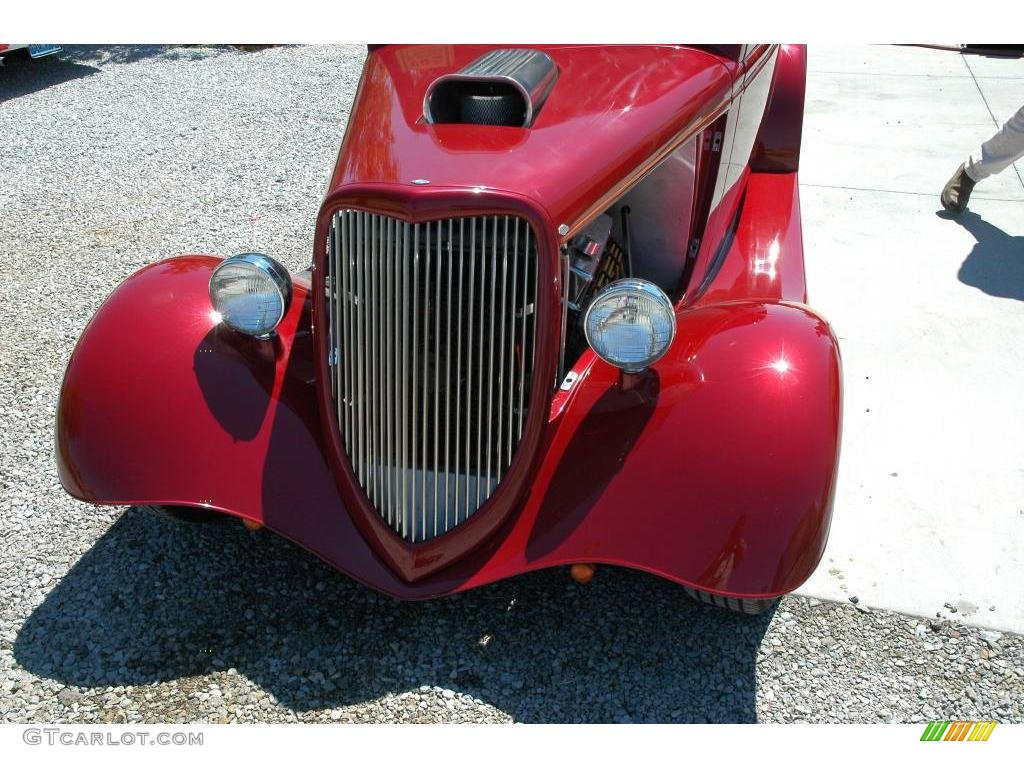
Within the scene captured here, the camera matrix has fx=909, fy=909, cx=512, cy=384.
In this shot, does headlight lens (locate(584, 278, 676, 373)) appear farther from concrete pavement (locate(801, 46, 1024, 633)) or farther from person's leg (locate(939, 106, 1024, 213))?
person's leg (locate(939, 106, 1024, 213))

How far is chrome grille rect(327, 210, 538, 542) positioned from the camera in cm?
236

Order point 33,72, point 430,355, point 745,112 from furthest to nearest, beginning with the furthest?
point 33,72, point 745,112, point 430,355

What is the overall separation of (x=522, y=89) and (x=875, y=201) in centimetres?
383

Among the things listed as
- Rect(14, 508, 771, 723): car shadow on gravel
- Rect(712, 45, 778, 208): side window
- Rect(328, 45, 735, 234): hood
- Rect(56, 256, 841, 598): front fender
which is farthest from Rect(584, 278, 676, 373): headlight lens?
Rect(712, 45, 778, 208): side window

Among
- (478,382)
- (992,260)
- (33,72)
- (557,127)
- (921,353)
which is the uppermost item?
(557,127)

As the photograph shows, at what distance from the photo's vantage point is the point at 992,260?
497 cm

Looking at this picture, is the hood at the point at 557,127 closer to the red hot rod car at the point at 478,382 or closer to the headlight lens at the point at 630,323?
the red hot rod car at the point at 478,382

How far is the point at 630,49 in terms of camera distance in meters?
3.23

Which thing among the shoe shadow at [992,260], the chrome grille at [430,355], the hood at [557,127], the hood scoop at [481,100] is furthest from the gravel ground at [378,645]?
the shoe shadow at [992,260]

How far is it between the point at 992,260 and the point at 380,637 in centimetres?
401

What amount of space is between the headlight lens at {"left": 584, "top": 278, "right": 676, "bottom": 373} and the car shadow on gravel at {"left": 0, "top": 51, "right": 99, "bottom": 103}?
7.92 m

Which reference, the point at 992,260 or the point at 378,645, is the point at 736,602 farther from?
the point at 992,260

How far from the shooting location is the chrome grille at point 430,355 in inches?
93.0

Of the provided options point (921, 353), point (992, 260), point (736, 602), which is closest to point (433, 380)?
point (736, 602)
